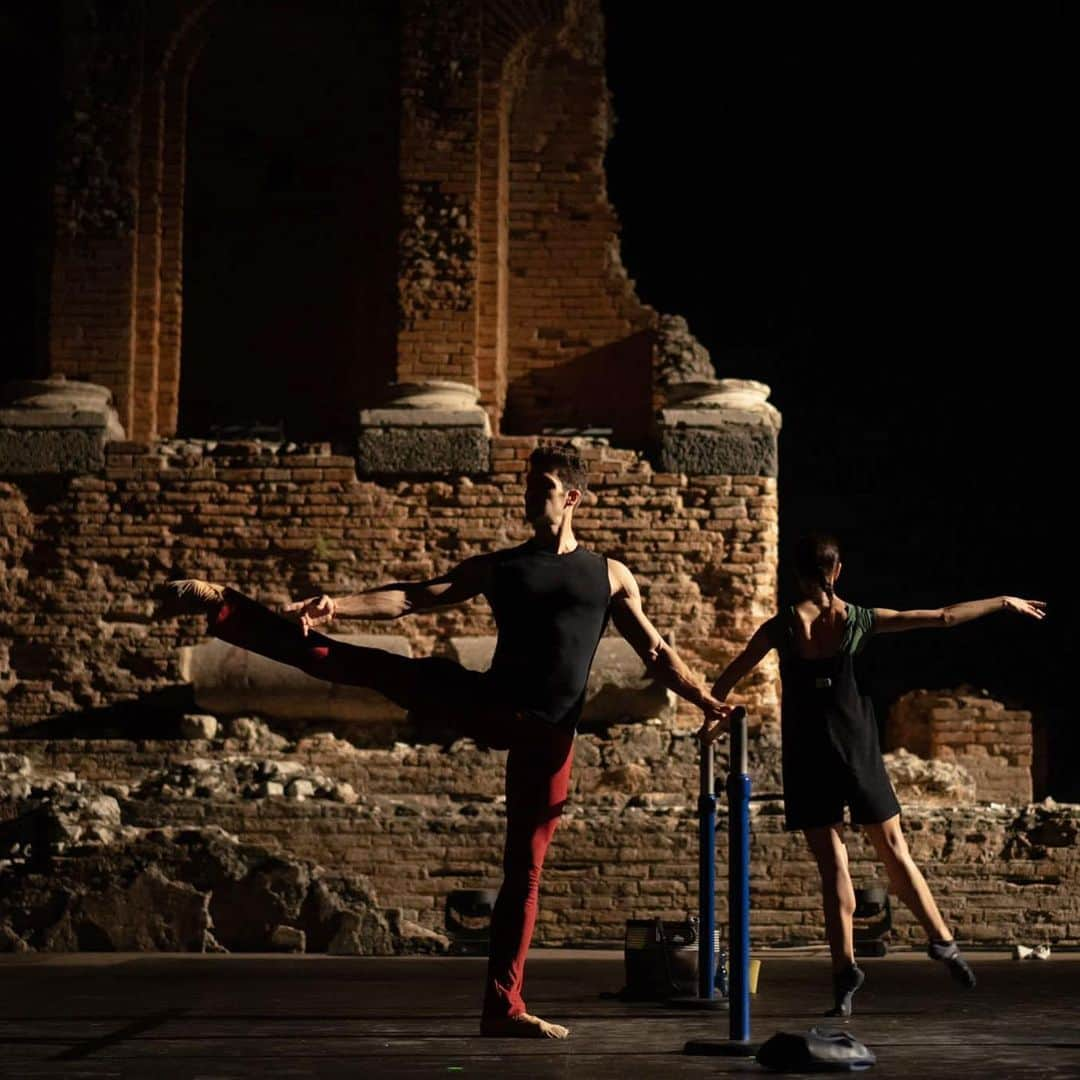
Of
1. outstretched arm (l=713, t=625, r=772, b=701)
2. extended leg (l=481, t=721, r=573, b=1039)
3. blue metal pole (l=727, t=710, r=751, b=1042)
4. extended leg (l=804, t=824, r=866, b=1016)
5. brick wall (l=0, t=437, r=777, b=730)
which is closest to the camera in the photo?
blue metal pole (l=727, t=710, r=751, b=1042)

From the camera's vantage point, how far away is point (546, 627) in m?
5.48

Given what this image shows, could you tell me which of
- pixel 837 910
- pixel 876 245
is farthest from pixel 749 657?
pixel 876 245

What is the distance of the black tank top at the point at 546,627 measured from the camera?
5.41 meters

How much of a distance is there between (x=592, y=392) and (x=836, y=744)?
1085 cm

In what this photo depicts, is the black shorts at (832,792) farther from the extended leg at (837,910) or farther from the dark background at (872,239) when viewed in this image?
the dark background at (872,239)

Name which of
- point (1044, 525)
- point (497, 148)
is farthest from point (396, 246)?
point (1044, 525)

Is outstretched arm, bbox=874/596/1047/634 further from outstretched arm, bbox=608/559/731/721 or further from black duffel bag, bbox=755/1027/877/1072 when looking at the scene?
black duffel bag, bbox=755/1027/877/1072

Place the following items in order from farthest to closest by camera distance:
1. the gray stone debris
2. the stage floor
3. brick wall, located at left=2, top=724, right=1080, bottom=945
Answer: the gray stone debris
brick wall, located at left=2, top=724, right=1080, bottom=945
the stage floor

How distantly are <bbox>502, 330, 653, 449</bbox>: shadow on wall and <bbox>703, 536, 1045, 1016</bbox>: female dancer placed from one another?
411 inches

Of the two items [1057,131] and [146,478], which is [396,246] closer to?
[146,478]

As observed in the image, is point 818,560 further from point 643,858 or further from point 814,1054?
point 643,858

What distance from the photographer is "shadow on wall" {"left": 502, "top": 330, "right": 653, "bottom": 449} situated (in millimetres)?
16750

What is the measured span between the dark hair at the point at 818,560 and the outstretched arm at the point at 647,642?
2.54 feet

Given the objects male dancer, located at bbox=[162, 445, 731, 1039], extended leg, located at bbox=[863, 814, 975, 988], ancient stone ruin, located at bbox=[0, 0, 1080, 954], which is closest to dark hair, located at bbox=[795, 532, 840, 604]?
extended leg, located at bbox=[863, 814, 975, 988]
